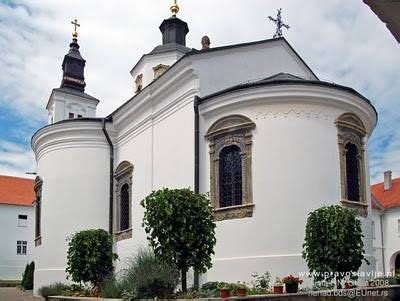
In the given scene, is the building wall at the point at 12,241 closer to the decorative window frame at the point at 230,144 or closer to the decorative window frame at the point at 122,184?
the decorative window frame at the point at 122,184

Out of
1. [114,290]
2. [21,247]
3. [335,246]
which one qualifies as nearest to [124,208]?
[114,290]

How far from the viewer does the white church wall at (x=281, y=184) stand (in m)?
15.4

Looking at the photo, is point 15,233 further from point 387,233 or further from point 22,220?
point 387,233

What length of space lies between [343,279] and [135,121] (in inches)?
459

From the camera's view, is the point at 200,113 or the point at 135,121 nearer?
the point at 200,113

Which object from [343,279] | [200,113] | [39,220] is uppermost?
[200,113]

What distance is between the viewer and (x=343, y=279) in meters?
A: 13.1

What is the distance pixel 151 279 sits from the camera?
1216 cm

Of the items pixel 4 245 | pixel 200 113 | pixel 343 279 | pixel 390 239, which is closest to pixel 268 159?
pixel 200 113

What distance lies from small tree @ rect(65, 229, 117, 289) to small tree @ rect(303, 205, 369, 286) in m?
8.04

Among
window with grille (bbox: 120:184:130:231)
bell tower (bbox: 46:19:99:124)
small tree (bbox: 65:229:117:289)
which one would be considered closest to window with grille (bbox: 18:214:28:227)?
bell tower (bbox: 46:19:99:124)

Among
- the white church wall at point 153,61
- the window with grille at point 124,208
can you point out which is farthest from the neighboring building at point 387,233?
the window with grille at point 124,208

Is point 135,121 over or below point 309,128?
over

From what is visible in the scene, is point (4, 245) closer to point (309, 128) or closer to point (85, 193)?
point (85, 193)
